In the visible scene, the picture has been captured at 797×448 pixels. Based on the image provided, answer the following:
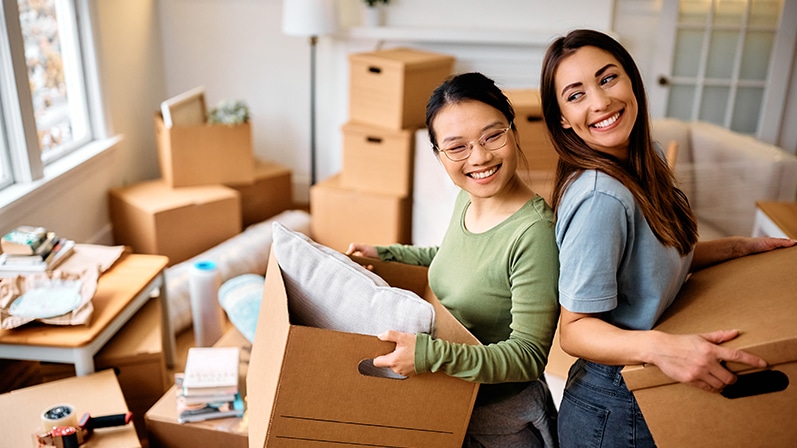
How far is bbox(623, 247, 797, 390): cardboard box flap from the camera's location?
99 centimetres

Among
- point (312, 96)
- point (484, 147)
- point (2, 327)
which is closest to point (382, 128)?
point (312, 96)

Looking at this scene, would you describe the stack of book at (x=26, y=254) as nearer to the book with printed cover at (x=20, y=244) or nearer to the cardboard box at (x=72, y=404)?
the book with printed cover at (x=20, y=244)

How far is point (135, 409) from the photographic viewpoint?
221cm

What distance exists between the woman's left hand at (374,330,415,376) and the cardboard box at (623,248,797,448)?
34 centimetres

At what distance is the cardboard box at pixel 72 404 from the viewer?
171 cm

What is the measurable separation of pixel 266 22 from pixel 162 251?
1.64m

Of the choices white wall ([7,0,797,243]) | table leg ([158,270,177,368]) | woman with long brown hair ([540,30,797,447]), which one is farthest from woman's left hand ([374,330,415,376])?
white wall ([7,0,797,243])

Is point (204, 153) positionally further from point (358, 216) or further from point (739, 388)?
point (739, 388)

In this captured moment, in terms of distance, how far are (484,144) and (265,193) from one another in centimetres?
293

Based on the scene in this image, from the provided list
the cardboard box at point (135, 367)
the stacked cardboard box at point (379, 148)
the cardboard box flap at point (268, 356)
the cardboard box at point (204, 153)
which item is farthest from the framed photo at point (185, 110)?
the cardboard box flap at point (268, 356)

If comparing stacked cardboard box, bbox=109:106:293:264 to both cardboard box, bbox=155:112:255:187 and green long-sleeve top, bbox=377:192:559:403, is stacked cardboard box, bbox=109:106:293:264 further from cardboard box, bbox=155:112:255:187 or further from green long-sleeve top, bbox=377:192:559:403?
green long-sleeve top, bbox=377:192:559:403

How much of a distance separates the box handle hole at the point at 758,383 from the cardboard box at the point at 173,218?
283 centimetres

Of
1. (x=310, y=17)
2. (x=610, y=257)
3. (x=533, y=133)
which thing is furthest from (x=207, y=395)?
(x=310, y=17)

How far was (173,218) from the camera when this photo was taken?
334 centimetres
